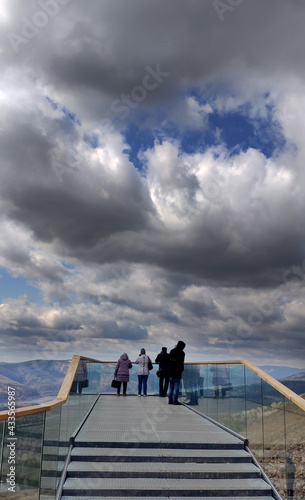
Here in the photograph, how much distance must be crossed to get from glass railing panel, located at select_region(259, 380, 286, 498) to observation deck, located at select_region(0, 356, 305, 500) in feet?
0.05

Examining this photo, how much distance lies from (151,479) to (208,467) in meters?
0.97

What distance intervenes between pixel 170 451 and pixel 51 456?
2.63 meters

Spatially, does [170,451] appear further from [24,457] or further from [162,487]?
[24,457]

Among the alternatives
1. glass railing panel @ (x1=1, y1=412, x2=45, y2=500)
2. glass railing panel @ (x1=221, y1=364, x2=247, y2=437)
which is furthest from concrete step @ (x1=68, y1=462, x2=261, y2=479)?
glass railing panel @ (x1=1, y1=412, x2=45, y2=500)

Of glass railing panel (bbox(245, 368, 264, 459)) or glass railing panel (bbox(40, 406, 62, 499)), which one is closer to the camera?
glass railing panel (bbox(40, 406, 62, 499))

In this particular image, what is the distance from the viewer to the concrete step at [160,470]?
21.9 feet

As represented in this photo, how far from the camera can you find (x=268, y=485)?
6.62 meters

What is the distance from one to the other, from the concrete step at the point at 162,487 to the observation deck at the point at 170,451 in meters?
0.01

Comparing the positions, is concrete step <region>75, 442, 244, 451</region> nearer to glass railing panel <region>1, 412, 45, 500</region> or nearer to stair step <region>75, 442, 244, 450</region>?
stair step <region>75, 442, 244, 450</region>

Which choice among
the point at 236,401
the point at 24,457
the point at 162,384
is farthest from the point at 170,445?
the point at 162,384

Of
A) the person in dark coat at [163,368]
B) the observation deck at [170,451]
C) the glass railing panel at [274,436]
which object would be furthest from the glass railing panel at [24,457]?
the person in dark coat at [163,368]

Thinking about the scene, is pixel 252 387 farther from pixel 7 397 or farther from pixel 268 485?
pixel 7 397

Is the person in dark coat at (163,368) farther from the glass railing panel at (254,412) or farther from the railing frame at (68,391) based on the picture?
the glass railing panel at (254,412)

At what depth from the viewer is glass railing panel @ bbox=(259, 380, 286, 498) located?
22.2 ft
